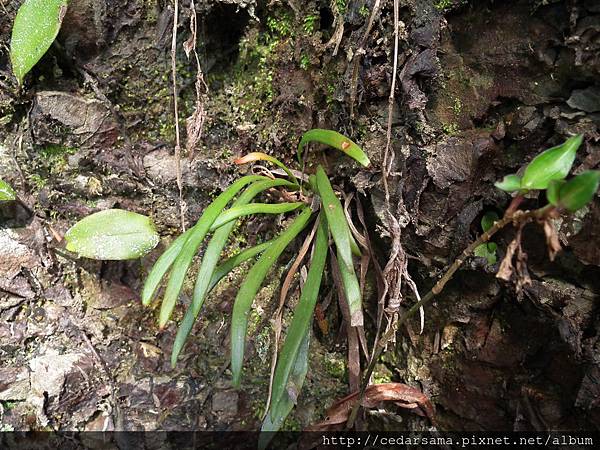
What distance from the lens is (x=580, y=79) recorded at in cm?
75

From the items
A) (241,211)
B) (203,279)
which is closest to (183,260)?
(203,279)

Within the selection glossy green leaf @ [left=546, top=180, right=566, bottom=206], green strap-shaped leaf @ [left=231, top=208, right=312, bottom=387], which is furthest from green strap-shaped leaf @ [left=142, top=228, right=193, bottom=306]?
glossy green leaf @ [left=546, top=180, right=566, bottom=206]

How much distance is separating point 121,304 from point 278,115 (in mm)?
673

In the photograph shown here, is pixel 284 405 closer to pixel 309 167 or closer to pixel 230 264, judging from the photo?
pixel 230 264

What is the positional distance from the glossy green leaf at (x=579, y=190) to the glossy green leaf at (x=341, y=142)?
397mm

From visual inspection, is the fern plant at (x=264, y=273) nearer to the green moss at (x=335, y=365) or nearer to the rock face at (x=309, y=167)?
the rock face at (x=309, y=167)

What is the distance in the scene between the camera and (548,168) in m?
0.61

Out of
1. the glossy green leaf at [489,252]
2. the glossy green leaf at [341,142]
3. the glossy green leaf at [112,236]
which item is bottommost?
the glossy green leaf at [112,236]

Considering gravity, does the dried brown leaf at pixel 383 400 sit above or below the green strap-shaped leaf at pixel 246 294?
below

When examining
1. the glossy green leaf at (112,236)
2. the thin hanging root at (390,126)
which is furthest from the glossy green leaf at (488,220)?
the glossy green leaf at (112,236)

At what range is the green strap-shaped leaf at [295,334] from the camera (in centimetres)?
84

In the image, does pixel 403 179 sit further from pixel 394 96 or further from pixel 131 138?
pixel 131 138

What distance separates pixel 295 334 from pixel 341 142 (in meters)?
0.42

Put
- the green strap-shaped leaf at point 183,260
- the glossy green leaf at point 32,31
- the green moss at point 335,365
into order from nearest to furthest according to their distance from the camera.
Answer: the green strap-shaped leaf at point 183,260 → the glossy green leaf at point 32,31 → the green moss at point 335,365
